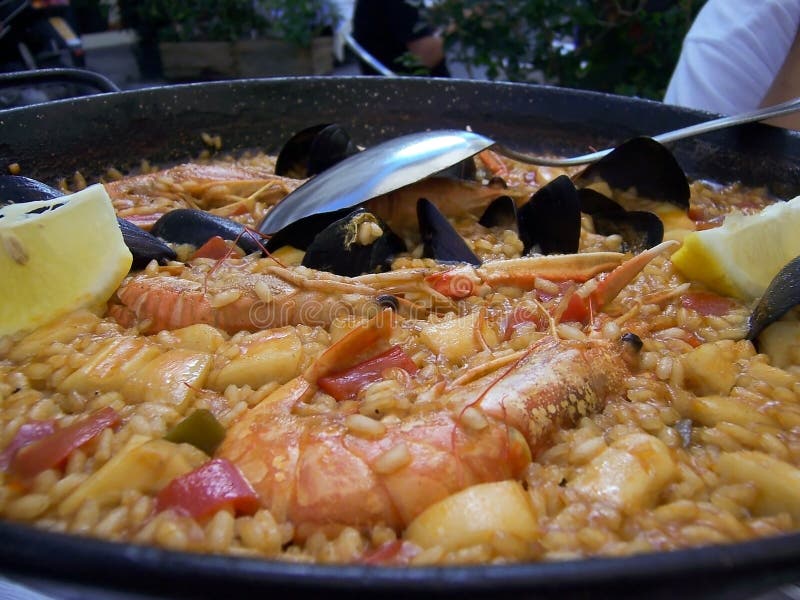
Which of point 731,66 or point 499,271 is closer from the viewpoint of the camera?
point 499,271

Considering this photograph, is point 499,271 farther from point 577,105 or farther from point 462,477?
point 577,105

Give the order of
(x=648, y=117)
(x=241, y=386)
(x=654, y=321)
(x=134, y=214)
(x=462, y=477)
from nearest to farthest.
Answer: (x=462, y=477) < (x=241, y=386) < (x=654, y=321) < (x=134, y=214) < (x=648, y=117)

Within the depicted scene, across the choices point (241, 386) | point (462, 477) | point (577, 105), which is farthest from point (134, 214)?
point (577, 105)

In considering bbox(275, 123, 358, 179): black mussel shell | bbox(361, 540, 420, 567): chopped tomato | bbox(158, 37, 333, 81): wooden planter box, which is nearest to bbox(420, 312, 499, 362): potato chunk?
bbox(361, 540, 420, 567): chopped tomato

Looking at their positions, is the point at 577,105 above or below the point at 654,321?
above

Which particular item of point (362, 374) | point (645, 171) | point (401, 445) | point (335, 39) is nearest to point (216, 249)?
point (362, 374)

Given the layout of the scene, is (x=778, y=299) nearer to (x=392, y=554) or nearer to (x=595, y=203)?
(x=595, y=203)

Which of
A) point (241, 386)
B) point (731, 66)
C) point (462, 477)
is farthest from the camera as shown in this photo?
point (731, 66)
